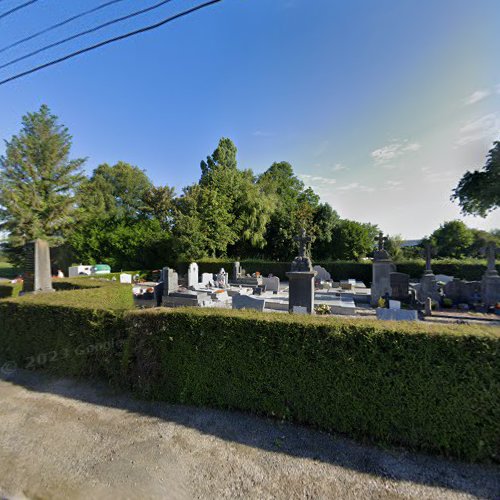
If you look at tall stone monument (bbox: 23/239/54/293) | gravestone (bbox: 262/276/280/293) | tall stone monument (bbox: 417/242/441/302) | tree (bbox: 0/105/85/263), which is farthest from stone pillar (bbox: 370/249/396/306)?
tree (bbox: 0/105/85/263)

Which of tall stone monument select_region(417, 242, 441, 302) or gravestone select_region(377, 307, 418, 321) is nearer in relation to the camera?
gravestone select_region(377, 307, 418, 321)

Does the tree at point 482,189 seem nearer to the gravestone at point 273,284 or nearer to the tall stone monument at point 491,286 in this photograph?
the tall stone monument at point 491,286

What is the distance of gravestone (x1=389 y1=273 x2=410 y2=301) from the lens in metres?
12.1

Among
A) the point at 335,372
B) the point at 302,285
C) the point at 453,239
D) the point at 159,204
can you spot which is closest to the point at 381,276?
the point at 302,285

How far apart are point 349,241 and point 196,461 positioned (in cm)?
2909

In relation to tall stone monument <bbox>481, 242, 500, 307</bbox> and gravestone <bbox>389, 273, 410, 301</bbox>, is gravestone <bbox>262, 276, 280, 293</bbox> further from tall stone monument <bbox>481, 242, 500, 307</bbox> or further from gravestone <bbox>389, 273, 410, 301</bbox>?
tall stone monument <bbox>481, 242, 500, 307</bbox>

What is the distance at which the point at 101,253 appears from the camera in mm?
25516

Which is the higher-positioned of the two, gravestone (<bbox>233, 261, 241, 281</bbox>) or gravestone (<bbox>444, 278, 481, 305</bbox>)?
gravestone (<bbox>233, 261, 241, 281</bbox>)

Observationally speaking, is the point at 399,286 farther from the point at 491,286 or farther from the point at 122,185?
the point at 122,185

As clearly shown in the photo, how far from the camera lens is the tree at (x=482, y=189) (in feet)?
54.7

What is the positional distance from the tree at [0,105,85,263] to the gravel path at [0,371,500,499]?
27.6m

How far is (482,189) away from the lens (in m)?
17.5

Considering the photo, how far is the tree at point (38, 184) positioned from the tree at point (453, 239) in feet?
160

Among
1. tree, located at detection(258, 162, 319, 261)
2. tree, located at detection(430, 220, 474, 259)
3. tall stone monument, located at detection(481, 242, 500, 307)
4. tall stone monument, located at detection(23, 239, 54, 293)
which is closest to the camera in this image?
tall stone monument, located at detection(23, 239, 54, 293)
